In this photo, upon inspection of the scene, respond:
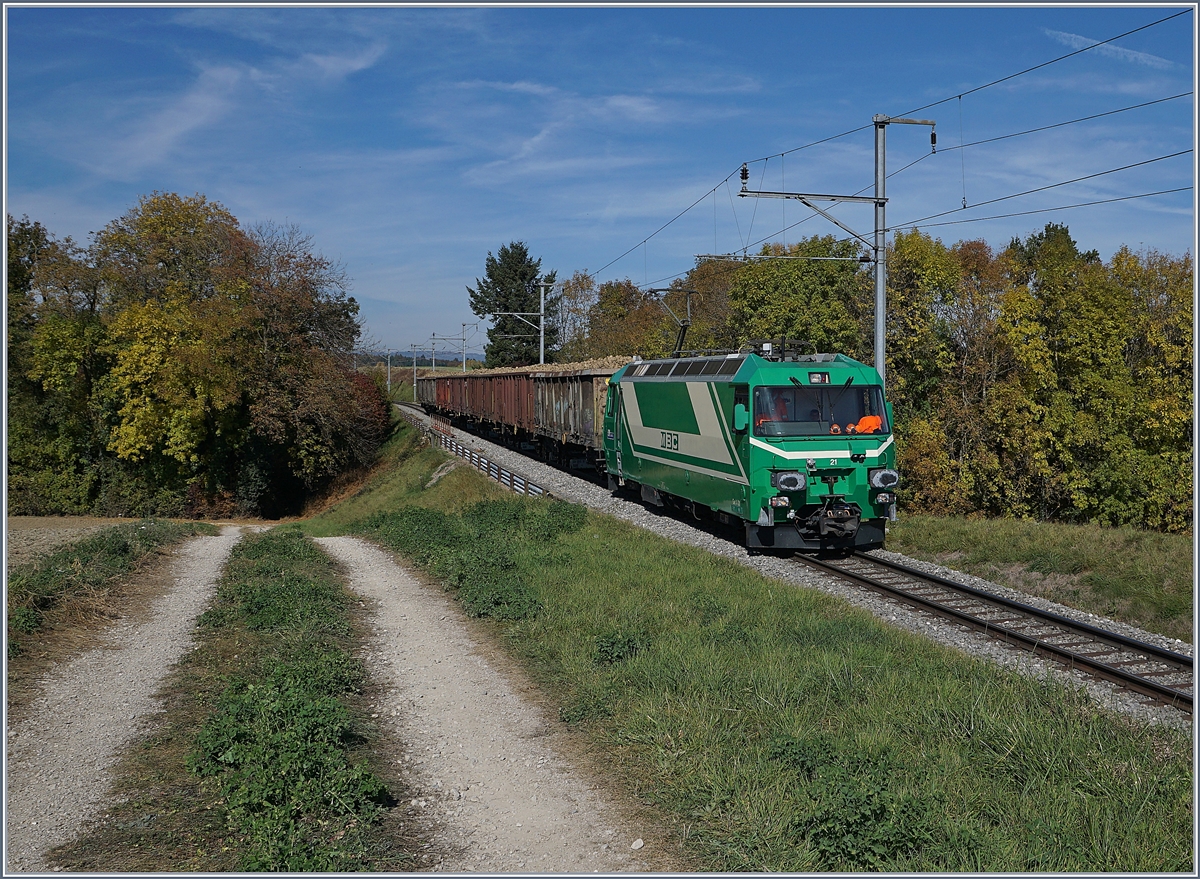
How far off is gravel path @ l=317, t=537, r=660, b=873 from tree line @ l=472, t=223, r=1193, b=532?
86.5 ft

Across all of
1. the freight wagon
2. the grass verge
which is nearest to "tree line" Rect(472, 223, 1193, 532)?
the freight wagon

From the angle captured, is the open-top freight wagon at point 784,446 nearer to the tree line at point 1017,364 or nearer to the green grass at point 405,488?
the green grass at point 405,488

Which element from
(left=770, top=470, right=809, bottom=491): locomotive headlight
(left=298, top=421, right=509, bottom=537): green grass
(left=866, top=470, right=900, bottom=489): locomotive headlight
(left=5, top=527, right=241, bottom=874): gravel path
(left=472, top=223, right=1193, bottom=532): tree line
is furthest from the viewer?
(left=472, top=223, right=1193, bottom=532): tree line

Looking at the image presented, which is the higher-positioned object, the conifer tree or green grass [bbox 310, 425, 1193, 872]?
the conifer tree

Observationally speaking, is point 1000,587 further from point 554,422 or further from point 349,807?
point 554,422

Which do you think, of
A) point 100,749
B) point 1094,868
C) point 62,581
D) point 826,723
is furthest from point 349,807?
point 62,581

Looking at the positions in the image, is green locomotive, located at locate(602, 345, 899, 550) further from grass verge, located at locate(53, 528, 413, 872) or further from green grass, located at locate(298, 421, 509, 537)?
green grass, located at locate(298, 421, 509, 537)

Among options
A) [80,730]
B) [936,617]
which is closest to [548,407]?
[936,617]

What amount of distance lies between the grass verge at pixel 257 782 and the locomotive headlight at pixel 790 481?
7.30 metres

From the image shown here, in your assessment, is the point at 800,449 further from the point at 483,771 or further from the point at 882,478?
the point at 483,771

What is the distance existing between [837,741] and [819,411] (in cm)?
877

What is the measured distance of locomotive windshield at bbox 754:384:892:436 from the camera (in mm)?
14242

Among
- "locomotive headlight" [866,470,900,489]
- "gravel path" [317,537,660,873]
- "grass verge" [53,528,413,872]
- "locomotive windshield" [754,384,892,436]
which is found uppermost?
"locomotive windshield" [754,384,892,436]

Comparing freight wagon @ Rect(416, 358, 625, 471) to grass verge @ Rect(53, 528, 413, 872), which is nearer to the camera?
grass verge @ Rect(53, 528, 413, 872)
